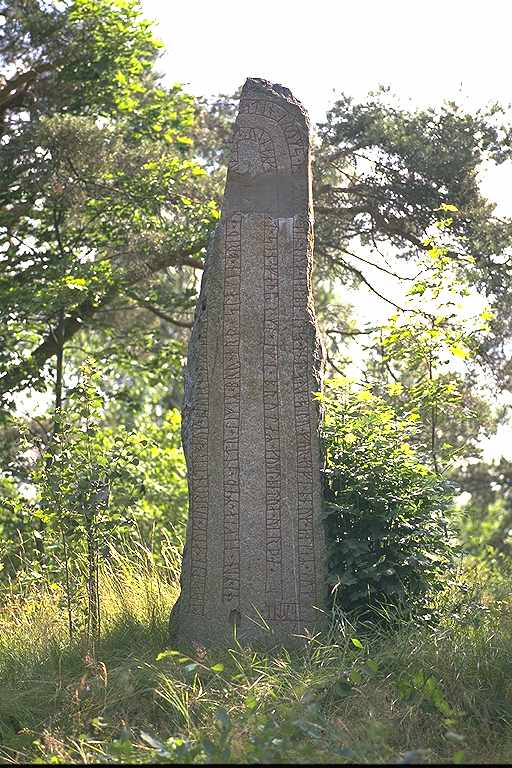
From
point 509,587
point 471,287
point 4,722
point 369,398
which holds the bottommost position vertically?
point 4,722

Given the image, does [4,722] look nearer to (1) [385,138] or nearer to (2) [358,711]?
(2) [358,711]

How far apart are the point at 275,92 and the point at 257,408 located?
2.12 m

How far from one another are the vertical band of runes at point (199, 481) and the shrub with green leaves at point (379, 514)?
747mm

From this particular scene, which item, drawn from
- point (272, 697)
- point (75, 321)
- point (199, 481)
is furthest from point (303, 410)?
point (75, 321)

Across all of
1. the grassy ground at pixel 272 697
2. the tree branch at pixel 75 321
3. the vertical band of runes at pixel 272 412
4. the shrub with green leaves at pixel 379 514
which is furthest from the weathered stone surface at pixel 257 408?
the tree branch at pixel 75 321

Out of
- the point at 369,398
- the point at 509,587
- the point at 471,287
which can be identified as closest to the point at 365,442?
→ the point at 369,398

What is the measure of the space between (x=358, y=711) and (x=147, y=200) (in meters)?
6.90

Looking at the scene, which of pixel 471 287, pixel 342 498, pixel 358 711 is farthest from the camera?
pixel 471 287

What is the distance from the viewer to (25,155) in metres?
10.7

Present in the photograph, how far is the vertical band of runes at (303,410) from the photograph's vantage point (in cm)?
677

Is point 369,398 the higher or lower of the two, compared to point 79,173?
lower

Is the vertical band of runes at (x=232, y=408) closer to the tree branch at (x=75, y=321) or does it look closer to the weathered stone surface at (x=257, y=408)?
the weathered stone surface at (x=257, y=408)

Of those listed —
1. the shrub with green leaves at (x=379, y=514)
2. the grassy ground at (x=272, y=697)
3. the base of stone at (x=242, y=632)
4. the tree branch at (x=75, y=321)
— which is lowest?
the grassy ground at (x=272, y=697)

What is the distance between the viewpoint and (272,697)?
5.44 meters
